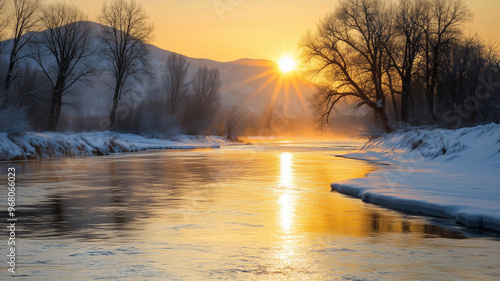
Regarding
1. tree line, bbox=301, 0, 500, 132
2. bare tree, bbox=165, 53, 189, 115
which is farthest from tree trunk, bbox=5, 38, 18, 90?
bare tree, bbox=165, 53, 189, 115

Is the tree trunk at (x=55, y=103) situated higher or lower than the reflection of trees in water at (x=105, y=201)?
higher

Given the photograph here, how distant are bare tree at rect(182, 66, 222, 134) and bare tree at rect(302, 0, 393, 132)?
1296 inches

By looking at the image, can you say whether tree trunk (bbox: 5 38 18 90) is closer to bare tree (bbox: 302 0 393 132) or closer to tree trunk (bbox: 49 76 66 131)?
tree trunk (bbox: 49 76 66 131)

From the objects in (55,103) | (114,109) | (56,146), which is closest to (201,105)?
(114,109)

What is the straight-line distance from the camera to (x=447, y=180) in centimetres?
1500

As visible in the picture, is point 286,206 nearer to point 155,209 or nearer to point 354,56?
point 155,209

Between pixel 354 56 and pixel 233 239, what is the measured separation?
3450 centimetres

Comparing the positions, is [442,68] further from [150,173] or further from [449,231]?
[449,231]

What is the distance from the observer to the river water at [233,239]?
564 cm

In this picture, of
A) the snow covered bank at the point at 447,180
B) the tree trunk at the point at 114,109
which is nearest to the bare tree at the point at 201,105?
the tree trunk at the point at 114,109

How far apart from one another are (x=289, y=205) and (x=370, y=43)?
1230 inches

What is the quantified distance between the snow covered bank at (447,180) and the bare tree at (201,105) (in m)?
45.0

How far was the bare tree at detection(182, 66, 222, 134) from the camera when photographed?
7162cm

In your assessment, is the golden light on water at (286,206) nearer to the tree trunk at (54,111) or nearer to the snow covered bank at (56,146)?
the snow covered bank at (56,146)
